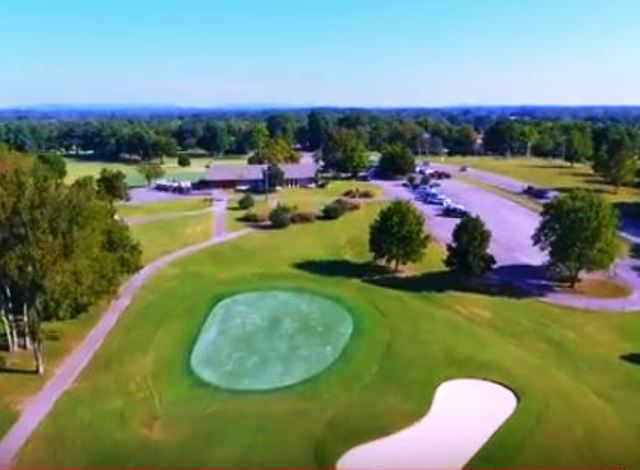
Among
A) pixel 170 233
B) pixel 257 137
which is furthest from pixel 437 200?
pixel 257 137

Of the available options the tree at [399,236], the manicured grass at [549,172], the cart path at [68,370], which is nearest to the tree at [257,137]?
the manicured grass at [549,172]

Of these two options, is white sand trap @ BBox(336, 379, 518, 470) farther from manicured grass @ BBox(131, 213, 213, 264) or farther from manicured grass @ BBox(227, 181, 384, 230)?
manicured grass @ BBox(227, 181, 384, 230)

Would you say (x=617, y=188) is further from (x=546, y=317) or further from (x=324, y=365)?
(x=324, y=365)

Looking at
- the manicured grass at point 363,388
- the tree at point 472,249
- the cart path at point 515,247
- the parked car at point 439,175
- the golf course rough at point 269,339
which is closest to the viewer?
the manicured grass at point 363,388

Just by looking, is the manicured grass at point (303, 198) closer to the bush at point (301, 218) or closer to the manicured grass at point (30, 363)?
the bush at point (301, 218)

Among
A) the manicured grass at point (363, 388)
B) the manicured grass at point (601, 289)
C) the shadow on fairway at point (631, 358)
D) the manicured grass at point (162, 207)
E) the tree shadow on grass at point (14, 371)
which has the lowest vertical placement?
the manicured grass at point (162, 207)

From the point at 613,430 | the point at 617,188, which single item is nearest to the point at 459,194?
the point at 617,188

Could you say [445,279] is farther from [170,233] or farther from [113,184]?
[113,184]

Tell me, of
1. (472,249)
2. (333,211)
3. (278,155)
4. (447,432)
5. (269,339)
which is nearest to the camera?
(447,432)
